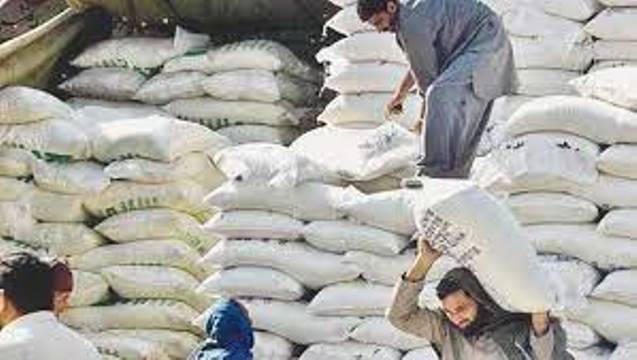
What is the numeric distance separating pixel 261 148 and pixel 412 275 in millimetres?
1933

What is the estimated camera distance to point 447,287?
3.79 m

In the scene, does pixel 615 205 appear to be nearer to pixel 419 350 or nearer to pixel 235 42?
pixel 419 350

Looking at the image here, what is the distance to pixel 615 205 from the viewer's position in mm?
5223

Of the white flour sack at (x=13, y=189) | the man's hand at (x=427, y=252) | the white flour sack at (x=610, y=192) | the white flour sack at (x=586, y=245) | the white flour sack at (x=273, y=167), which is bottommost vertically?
the white flour sack at (x=13, y=189)

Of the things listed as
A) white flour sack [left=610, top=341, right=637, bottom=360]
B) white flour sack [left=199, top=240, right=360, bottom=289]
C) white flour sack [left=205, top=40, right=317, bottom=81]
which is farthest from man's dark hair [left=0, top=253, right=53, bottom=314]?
white flour sack [left=205, top=40, right=317, bottom=81]

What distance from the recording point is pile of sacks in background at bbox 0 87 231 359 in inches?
248

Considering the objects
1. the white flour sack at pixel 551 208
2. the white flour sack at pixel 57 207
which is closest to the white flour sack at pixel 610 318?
the white flour sack at pixel 551 208

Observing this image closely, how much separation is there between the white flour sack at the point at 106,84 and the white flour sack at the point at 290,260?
5.99 ft

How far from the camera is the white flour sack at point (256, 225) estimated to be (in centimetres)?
566

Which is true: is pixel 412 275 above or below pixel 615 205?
A: above

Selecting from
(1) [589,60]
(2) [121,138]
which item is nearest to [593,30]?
(1) [589,60]

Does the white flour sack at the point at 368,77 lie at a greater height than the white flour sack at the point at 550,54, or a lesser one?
lesser

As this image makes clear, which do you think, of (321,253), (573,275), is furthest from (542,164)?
(321,253)

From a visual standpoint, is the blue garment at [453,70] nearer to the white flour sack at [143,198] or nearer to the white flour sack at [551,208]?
the white flour sack at [551,208]
